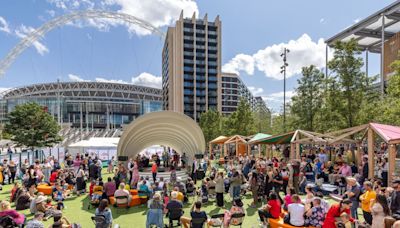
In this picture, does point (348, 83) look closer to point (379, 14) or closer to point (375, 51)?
point (379, 14)

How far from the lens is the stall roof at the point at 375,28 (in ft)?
118

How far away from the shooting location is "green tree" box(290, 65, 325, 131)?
26922 mm

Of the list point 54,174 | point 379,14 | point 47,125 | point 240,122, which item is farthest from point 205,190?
point 379,14

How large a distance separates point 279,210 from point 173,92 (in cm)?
8125

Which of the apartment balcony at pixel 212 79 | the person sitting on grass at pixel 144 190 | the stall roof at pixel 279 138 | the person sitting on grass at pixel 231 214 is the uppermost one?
the apartment balcony at pixel 212 79

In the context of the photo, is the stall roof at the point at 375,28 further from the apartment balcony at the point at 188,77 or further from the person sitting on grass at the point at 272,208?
the apartment balcony at the point at 188,77

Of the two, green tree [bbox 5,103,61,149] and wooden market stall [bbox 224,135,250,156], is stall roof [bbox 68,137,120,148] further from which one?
wooden market stall [bbox 224,135,250,156]

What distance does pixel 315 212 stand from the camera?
784cm

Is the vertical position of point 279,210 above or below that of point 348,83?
below

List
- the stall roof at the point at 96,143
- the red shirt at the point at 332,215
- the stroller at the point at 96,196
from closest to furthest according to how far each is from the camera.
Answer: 1. the red shirt at the point at 332,215
2. the stroller at the point at 96,196
3. the stall roof at the point at 96,143

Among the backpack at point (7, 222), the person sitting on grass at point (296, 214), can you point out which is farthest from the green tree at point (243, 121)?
the backpack at point (7, 222)

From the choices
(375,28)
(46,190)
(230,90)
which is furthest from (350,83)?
(230,90)

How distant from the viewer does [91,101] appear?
112 metres

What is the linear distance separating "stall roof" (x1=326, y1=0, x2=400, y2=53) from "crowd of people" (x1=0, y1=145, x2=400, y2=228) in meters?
26.4
